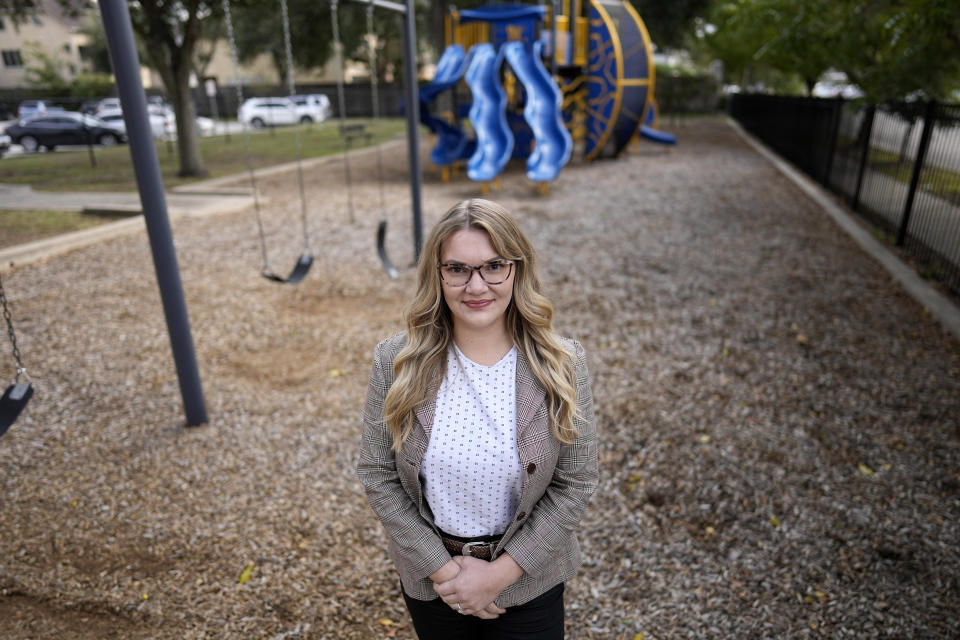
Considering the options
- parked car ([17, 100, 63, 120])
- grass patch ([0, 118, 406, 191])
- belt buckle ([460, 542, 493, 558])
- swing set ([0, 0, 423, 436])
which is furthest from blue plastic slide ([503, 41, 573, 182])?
parked car ([17, 100, 63, 120])

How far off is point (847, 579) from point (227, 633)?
268 cm

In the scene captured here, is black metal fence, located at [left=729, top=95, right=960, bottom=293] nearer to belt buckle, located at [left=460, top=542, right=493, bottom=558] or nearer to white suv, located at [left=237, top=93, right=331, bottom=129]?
belt buckle, located at [left=460, top=542, right=493, bottom=558]

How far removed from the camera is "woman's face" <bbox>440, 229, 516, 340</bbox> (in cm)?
159

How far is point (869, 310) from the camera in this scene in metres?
5.91

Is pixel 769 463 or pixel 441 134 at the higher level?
pixel 441 134

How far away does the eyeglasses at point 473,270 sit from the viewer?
1597 mm

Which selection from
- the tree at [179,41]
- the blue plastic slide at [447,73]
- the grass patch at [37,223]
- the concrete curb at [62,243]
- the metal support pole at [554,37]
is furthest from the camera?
the metal support pole at [554,37]

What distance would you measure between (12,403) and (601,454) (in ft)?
10.0

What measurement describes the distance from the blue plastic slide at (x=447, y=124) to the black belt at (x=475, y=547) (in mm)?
12266

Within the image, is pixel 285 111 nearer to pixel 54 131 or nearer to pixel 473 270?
pixel 54 131

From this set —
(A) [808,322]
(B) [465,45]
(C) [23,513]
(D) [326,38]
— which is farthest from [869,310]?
(D) [326,38]

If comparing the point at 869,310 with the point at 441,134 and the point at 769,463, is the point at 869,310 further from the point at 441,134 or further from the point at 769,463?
the point at 441,134

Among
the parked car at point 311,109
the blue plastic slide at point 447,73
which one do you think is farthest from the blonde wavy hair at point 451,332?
the parked car at point 311,109

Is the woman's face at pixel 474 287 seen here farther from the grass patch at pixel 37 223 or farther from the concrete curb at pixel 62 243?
the grass patch at pixel 37 223
